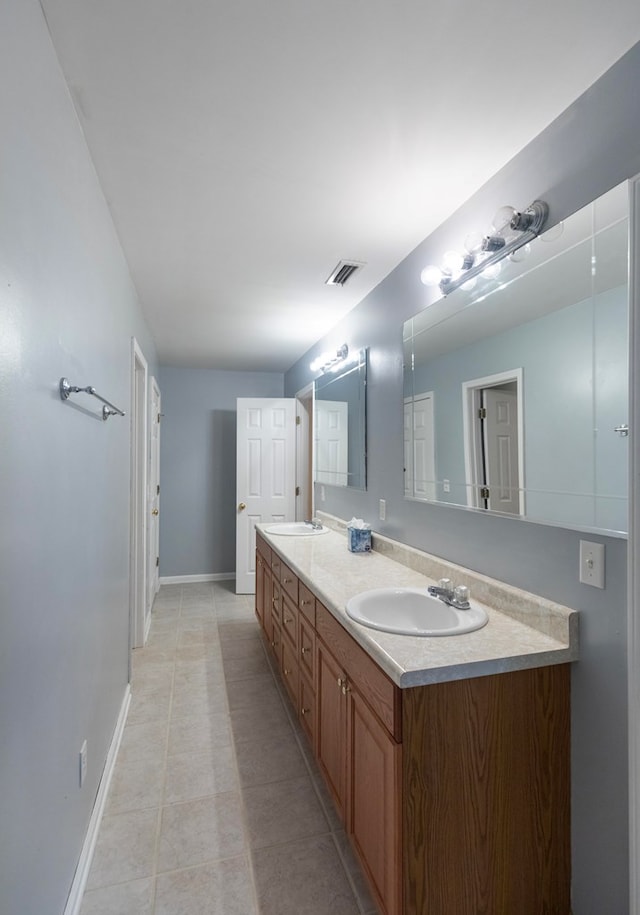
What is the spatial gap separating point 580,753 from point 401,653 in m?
0.58

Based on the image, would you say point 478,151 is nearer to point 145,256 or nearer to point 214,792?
point 145,256

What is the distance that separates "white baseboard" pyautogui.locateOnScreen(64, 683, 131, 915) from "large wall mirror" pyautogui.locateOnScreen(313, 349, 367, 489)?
5.89 feet

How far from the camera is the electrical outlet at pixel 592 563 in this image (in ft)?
3.84

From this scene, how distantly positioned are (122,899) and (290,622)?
1.17 m

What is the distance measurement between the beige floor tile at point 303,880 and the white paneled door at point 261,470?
122 inches

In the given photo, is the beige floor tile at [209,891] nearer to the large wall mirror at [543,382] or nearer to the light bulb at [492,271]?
the large wall mirror at [543,382]

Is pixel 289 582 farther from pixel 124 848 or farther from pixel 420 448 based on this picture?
pixel 124 848

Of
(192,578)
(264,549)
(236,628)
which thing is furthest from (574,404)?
(192,578)

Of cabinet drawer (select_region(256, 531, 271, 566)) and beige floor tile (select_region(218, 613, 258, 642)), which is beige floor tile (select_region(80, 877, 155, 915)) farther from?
beige floor tile (select_region(218, 613, 258, 642))

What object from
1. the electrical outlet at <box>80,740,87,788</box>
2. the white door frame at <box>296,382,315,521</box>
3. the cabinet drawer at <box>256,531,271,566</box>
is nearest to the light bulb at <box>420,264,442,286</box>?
the cabinet drawer at <box>256,531,271,566</box>

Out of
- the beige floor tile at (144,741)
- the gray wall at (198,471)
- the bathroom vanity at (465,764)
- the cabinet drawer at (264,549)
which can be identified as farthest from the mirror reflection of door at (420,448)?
the gray wall at (198,471)

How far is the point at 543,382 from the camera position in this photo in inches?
54.1

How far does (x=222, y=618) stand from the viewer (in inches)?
151

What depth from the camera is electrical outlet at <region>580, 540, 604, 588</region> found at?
1.17 meters
